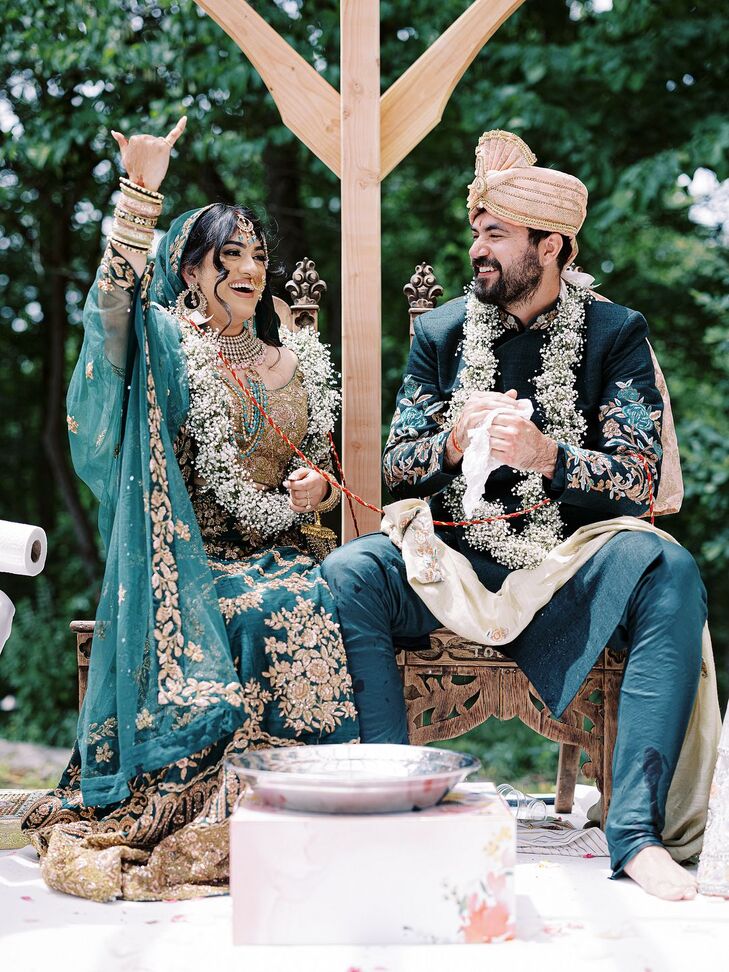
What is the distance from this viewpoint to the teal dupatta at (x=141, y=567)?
9.71 ft

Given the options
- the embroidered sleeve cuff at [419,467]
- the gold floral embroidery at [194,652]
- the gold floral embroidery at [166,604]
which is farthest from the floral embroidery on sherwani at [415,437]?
the gold floral embroidery at [194,652]

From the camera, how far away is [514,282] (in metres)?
3.51

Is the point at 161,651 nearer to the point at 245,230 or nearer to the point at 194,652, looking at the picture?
the point at 194,652

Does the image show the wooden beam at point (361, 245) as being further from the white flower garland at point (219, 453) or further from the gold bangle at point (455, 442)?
the gold bangle at point (455, 442)

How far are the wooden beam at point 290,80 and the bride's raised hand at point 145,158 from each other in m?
0.95

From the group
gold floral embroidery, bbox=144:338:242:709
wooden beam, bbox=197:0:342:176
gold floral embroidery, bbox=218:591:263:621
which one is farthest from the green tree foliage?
gold floral embroidery, bbox=218:591:263:621

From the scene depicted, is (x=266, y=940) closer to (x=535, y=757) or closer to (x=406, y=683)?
(x=406, y=683)

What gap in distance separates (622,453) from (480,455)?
0.41 metres

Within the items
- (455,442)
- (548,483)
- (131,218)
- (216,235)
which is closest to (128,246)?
(131,218)

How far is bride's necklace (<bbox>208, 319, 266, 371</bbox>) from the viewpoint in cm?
353

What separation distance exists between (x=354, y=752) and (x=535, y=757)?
15.9 ft

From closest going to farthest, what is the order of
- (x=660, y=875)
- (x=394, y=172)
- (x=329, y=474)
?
(x=660, y=875), (x=329, y=474), (x=394, y=172)

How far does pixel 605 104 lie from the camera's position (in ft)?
21.9

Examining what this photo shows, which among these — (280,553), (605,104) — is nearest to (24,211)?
(605,104)
